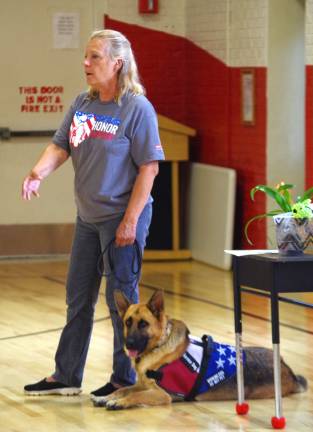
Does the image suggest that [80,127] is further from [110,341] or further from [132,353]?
[110,341]

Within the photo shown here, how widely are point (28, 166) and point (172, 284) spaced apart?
6.28 feet

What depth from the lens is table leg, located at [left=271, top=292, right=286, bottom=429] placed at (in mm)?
4465

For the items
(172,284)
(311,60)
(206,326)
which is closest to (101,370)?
(206,326)

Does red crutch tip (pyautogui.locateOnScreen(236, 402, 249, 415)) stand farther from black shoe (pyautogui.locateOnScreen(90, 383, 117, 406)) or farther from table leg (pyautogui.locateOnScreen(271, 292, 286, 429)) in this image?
black shoe (pyautogui.locateOnScreen(90, 383, 117, 406))

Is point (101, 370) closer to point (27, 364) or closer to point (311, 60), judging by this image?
point (27, 364)

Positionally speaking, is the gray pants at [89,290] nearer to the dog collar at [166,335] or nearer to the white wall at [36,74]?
the dog collar at [166,335]

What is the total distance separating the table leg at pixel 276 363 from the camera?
176 inches

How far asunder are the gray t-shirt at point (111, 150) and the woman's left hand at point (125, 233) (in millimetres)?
99

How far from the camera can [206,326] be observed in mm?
6734

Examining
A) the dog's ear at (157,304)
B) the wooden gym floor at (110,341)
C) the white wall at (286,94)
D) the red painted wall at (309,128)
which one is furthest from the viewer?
the white wall at (286,94)

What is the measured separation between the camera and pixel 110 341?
6.30 meters

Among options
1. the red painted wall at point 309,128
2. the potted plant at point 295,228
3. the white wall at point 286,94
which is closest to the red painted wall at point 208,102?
the white wall at point 286,94

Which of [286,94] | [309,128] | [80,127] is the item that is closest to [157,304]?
[80,127]

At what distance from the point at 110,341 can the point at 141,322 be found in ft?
4.91
